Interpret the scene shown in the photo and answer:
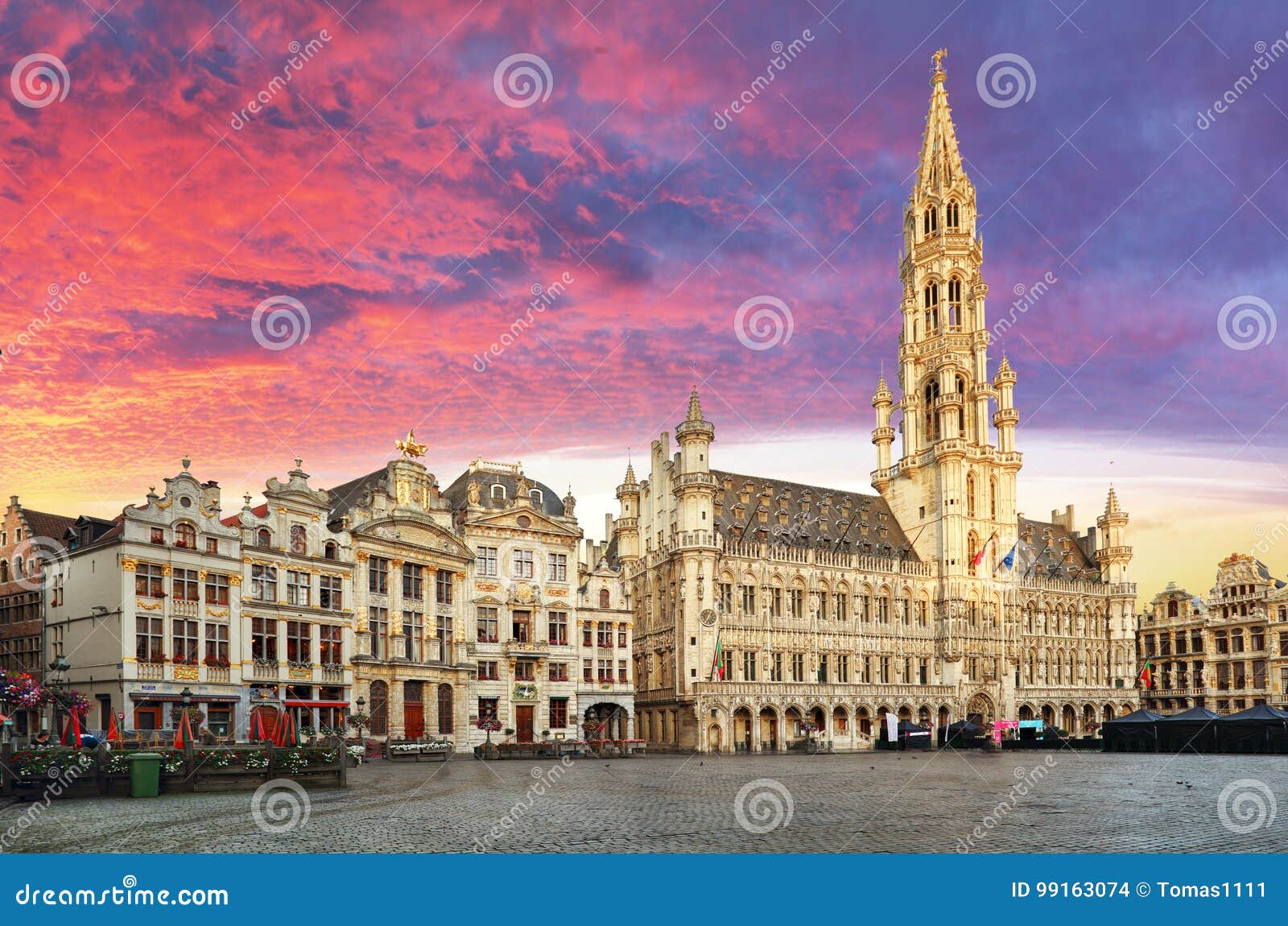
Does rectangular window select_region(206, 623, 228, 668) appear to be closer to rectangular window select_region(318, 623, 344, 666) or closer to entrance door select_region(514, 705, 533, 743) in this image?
rectangular window select_region(318, 623, 344, 666)

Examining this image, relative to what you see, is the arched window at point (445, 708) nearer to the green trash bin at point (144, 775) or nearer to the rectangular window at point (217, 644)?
the rectangular window at point (217, 644)

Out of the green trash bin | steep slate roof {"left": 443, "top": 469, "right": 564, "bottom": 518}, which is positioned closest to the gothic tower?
steep slate roof {"left": 443, "top": 469, "right": 564, "bottom": 518}

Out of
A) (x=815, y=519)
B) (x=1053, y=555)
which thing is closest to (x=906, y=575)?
(x=815, y=519)

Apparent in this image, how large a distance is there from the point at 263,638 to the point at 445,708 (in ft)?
40.6

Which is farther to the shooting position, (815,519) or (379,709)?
(815,519)

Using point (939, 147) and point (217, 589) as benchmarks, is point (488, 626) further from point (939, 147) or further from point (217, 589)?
point (939, 147)

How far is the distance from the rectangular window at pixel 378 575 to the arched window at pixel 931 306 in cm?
5876

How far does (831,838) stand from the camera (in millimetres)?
19547

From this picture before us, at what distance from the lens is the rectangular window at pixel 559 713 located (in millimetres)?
69375

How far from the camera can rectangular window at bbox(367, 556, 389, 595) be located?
202ft

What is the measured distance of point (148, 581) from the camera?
5041 centimetres

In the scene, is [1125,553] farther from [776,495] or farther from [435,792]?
[435,792]

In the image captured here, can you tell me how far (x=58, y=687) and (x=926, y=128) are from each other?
89097 millimetres

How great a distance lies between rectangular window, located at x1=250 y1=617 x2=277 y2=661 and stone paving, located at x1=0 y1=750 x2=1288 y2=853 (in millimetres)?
17057
